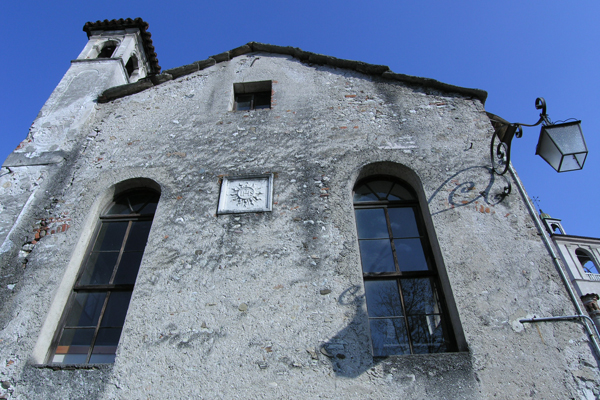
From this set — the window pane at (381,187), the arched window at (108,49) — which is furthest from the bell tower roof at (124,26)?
the window pane at (381,187)

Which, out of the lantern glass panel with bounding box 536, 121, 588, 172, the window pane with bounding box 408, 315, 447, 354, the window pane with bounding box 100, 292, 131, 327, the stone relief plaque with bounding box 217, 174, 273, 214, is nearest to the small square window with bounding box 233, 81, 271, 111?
the stone relief plaque with bounding box 217, 174, 273, 214

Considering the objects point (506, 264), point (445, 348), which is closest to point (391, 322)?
point (445, 348)

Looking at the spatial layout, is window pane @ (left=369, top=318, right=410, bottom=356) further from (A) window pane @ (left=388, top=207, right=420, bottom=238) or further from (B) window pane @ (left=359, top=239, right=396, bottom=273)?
(A) window pane @ (left=388, top=207, right=420, bottom=238)

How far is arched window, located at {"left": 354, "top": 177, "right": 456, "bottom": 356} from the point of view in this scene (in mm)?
3807

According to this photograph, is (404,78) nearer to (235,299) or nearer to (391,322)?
(391,322)

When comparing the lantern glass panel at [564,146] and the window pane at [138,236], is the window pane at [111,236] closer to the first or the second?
the window pane at [138,236]

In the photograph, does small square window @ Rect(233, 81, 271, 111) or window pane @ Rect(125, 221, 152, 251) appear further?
small square window @ Rect(233, 81, 271, 111)

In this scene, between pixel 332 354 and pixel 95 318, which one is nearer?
pixel 332 354

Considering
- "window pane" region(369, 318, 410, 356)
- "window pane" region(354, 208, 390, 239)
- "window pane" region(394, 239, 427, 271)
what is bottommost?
"window pane" region(369, 318, 410, 356)

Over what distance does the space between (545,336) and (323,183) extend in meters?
2.68

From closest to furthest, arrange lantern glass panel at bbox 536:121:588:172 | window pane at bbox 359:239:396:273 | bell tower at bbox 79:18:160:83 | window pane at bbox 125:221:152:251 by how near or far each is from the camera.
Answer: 1. lantern glass panel at bbox 536:121:588:172
2. window pane at bbox 359:239:396:273
3. window pane at bbox 125:221:152:251
4. bell tower at bbox 79:18:160:83

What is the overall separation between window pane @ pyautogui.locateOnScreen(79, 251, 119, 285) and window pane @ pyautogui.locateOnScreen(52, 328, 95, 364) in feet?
1.90

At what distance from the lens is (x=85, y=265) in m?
4.60

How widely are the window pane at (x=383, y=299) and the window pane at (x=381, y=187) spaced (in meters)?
1.27
